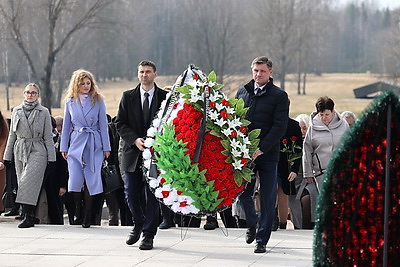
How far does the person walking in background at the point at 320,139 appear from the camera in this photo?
39.3ft

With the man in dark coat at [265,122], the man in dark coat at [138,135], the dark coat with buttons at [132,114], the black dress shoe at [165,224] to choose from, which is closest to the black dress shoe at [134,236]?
the man in dark coat at [138,135]

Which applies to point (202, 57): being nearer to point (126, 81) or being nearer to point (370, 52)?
point (126, 81)

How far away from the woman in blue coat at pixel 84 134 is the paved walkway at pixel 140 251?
67cm

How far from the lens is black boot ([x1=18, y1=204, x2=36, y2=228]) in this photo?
11703 millimetres

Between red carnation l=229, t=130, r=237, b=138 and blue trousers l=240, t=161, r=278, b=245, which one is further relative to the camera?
blue trousers l=240, t=161, r=278, b=245

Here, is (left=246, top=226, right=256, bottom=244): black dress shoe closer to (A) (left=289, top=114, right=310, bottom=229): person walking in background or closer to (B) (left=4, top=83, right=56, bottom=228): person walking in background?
(A) (left=289, top=114, right=310, bottom=229): person walking in background

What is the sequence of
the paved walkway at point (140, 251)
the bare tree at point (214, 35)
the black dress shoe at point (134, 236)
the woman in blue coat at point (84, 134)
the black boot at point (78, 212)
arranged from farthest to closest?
the bare tree at point (214, 35) < the black boot at point (78, 212) < the woman in blue coat at point (84, 134) < the black dress shoe at point (134, 236) < the paved walkway at point (140, 251)

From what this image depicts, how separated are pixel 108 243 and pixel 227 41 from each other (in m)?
54.3

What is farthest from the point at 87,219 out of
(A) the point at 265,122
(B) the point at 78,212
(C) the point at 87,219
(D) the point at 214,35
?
(D) the point at 214,35

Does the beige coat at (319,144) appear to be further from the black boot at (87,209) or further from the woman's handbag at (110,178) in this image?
the black boot at (87,209)

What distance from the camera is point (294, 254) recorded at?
945 centimetres

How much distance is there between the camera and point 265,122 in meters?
9.63

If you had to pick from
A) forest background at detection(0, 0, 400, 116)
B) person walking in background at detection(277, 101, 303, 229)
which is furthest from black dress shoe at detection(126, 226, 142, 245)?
forest background at detection(0, 0, 400, 116)

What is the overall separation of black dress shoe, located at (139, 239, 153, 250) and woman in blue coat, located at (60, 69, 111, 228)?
197 centimetres
